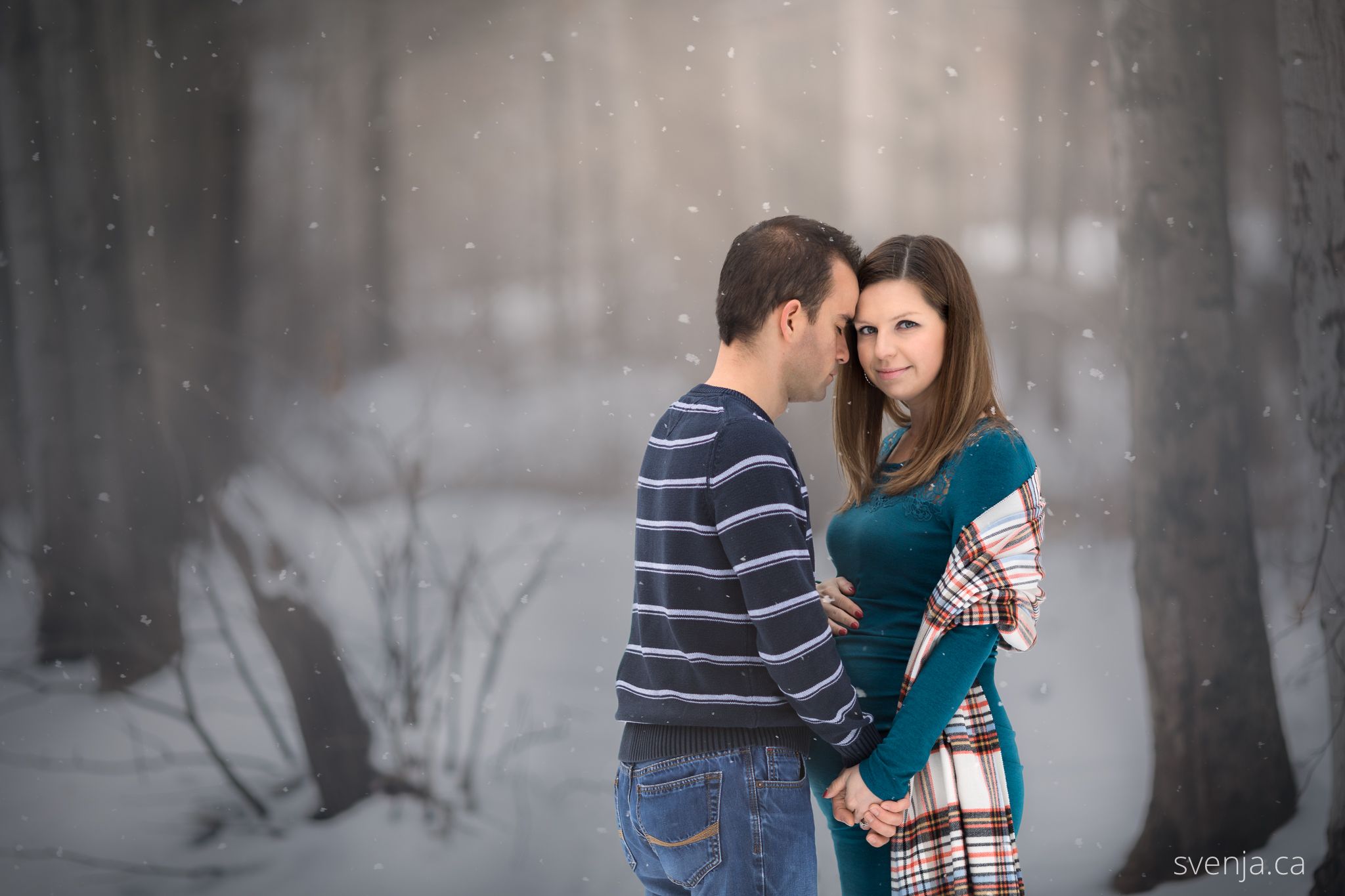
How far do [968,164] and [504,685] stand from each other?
168 cm

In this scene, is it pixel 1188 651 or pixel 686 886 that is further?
pixel 1188 651

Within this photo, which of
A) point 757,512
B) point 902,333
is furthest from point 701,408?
point 902,333

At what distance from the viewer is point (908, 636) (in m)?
1.25

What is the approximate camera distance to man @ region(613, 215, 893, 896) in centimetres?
104

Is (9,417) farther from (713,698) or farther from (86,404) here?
(713,698)

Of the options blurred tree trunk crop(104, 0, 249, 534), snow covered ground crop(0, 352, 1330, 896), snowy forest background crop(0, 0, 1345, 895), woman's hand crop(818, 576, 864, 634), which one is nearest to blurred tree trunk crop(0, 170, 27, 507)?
snowy forest background crop(0, 0, 1345, 895)

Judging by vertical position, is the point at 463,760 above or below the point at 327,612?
below

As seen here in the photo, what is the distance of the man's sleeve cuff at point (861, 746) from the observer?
3.72ft

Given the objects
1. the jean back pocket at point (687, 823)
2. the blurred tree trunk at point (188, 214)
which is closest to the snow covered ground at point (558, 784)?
the blurred tree trunk at point (188, 214)

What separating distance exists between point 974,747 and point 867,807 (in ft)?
0.56

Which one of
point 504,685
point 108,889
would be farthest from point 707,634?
point 108,889

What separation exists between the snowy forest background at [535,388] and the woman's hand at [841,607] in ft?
3.08

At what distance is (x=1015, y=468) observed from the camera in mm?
1168

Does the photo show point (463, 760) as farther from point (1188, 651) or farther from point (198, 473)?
point (1188, 651)
